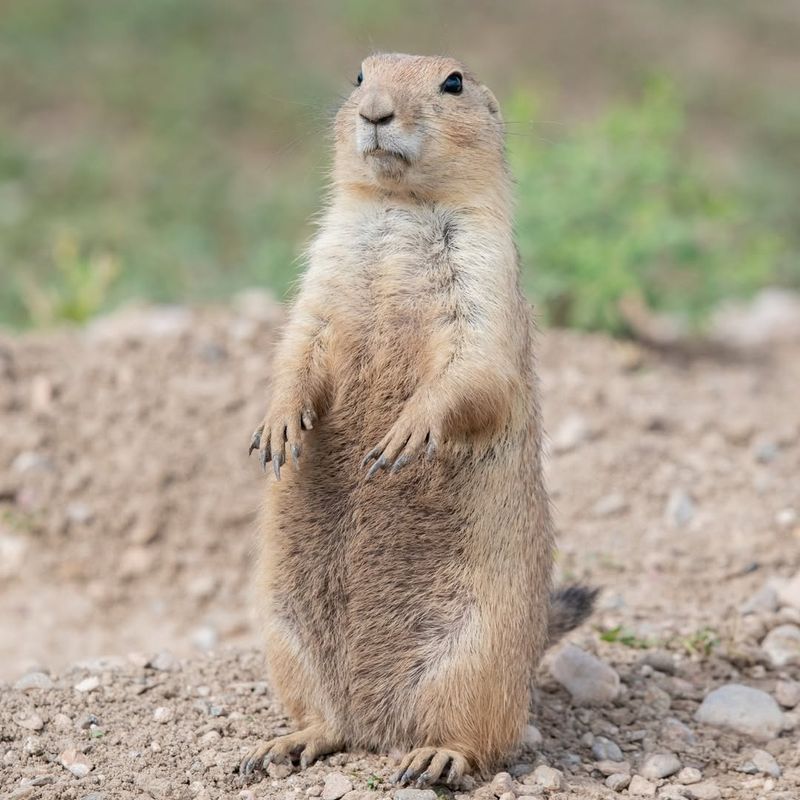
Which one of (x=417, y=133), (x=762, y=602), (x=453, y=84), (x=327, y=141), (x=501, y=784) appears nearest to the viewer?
(x=501, y=784)

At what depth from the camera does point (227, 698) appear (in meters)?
4.07

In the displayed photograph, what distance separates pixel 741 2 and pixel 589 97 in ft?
13.8

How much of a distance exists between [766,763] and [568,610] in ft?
2.42

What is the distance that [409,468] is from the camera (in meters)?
3.68

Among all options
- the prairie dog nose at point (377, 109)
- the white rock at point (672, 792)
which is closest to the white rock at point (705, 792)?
the white rock at point (672, 792)

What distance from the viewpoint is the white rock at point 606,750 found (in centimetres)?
388

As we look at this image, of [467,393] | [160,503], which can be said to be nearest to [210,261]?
[160,503]

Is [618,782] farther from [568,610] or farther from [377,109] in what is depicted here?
[377,109]

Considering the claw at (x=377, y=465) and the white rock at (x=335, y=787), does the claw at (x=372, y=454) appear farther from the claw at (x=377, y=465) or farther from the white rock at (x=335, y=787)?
the white rock at (x=335, y=787)

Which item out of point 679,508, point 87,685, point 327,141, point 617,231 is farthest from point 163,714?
point 617,231

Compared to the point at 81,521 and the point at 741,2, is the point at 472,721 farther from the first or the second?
the point at 741,2

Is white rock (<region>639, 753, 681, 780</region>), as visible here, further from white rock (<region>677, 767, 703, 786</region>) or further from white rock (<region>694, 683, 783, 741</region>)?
white rock (<region>694, 683, 783, 741</region>)

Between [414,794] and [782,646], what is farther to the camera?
[782,646]

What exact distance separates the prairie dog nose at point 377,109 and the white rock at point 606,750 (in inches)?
76.1
